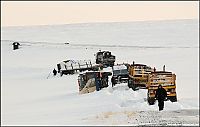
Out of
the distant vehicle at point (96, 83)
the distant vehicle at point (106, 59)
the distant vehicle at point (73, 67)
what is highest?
the distant vehicle at point (106, 59)

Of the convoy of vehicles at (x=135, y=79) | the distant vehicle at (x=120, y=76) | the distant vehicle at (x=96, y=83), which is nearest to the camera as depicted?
the convoy of vehicles at (x=135, y=79)

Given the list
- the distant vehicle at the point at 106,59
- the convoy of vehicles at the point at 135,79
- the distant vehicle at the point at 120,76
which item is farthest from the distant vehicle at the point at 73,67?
the distant vehicle at the point at 120,76

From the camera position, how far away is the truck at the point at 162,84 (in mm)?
18952

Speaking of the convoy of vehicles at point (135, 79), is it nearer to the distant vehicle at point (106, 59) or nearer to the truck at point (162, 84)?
the truck at point (162, 84)

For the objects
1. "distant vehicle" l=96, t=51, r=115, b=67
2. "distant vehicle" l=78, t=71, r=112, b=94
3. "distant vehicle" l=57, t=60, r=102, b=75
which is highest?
"distant vehicle" l=96, t=51, r=115, b=67

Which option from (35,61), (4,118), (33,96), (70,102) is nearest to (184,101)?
(70,102)

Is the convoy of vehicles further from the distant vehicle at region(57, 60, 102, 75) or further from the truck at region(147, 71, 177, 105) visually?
the distant vehicle at region(57, 60, 102, 75)

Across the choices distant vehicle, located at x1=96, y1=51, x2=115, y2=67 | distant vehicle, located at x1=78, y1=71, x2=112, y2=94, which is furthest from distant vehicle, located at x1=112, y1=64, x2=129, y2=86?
distant vehicle, located at x1=96, y1=51, x2=115, y2=67

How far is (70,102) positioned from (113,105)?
444 centimetres

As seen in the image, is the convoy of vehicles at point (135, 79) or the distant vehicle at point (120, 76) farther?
the distant vehicle at point (120, 76)

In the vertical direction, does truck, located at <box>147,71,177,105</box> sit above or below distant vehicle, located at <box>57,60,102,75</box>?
below

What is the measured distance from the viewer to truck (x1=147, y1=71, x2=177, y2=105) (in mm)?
18952

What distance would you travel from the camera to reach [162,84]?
19.4m

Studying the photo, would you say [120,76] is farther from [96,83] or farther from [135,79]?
[135,79]
